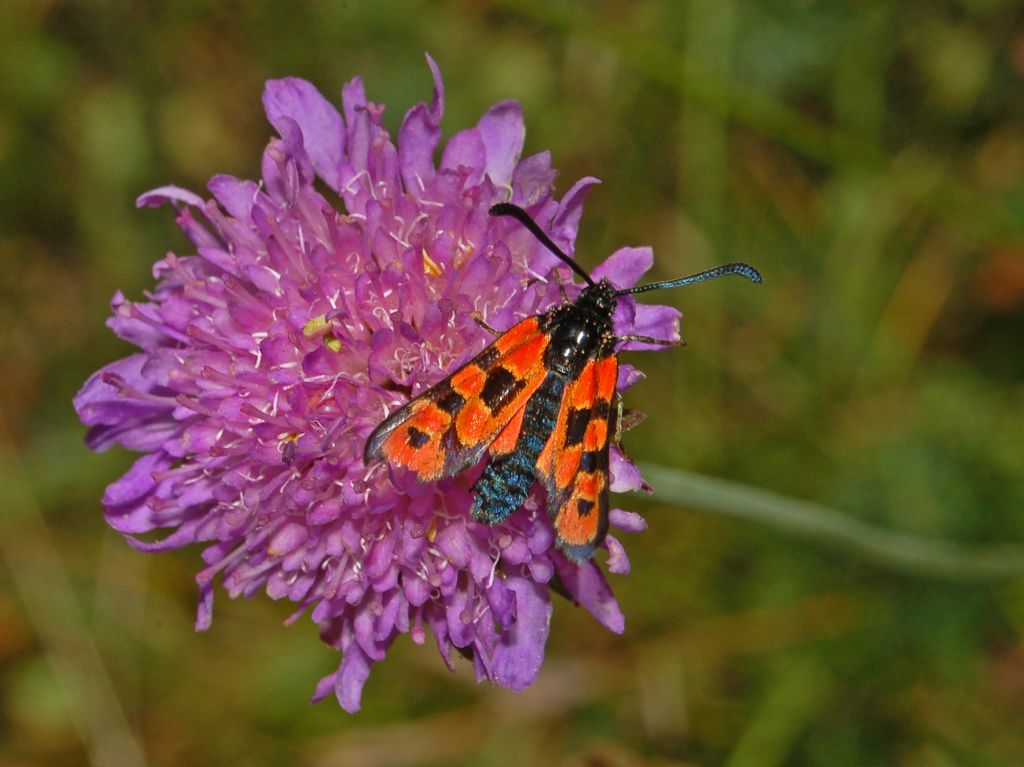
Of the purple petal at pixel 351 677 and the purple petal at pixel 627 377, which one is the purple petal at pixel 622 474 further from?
the purple petal at pixel 351 677

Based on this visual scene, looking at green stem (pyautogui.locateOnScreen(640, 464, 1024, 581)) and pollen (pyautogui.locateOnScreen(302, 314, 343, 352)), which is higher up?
pollen (pyautogui.locateOnScreen(302, 314, 343, 352))

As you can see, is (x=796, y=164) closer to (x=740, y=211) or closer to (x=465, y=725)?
(x=740, y=211)

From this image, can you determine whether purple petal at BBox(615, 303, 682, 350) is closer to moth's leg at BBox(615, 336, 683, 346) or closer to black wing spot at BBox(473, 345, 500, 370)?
moth's leg at BBox(615, 336, 683, 346)

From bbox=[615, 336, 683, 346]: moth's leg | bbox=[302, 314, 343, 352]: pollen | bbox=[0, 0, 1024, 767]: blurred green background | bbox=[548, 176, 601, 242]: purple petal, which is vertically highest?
bbox=[548, 176, 601, 242]: purple petal

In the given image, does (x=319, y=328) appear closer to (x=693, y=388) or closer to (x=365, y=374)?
(x=365, y=374)

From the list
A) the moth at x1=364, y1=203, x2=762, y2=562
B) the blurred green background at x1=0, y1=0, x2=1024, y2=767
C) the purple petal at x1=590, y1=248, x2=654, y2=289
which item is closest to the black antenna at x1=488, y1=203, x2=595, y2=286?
the moth at x1=364, y1=203, x2=762, y2=562
